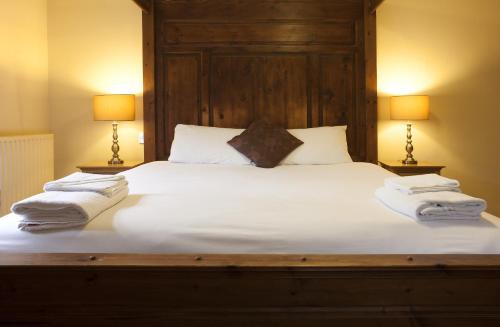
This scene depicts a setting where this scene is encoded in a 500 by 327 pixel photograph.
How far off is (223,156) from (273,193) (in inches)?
55.6

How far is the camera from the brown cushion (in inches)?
131

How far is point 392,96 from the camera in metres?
3.87

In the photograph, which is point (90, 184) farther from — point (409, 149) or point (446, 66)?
point (446, 66)

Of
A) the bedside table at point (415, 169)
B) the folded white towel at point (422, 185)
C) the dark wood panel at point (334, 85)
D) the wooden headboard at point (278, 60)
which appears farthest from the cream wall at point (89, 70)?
the folded white towel at point (422, 185)

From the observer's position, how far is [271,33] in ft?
12.9

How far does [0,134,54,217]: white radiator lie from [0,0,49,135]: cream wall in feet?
0.48

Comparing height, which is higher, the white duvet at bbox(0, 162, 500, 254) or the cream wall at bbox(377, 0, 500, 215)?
the cream wall at bbox(377, 0, 500, 215)

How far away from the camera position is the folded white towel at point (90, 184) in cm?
180

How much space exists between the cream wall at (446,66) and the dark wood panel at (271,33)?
15.0 inches

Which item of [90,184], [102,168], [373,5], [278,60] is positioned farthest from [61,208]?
[373,5]

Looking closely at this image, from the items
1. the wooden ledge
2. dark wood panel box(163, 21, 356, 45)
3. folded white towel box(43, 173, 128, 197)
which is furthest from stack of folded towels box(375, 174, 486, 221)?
dark wood panel box(163, 21, 356, 45)

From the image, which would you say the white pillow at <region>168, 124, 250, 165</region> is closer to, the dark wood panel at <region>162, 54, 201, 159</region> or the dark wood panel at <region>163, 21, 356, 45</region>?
the dark wood panel at <region>162, 54, 201, 159</region>
